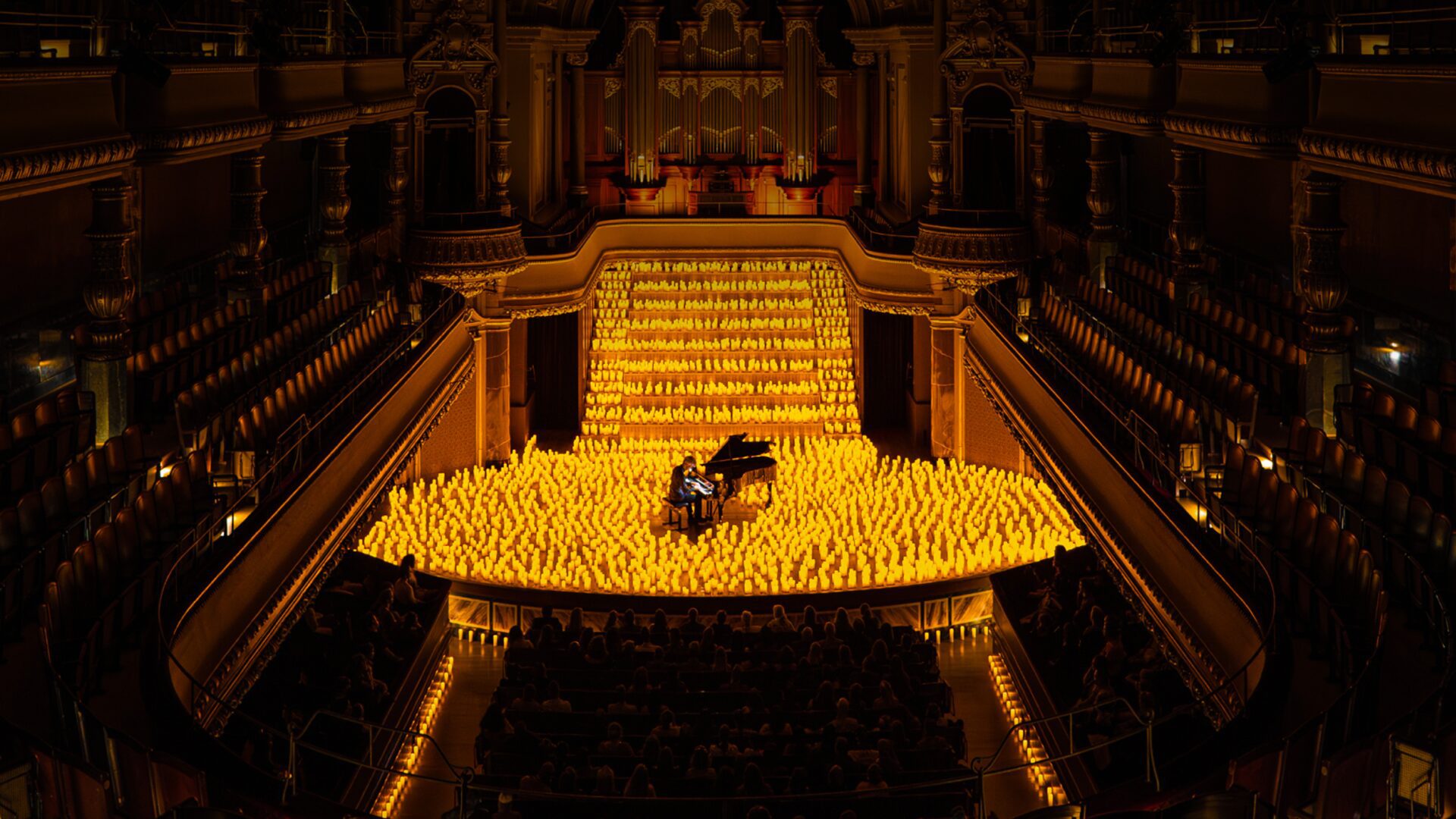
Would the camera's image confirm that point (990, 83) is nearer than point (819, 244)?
Yes

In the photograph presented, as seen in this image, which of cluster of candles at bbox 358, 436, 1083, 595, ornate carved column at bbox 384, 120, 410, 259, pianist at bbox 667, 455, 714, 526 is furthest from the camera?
ornate carved column at bbox 384, 120, 410, 259

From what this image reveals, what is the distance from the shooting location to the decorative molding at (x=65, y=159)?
8.84m

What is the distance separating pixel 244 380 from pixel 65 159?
3141mm

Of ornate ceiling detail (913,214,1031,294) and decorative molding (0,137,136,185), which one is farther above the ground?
decorative molding (0,137,136,185)

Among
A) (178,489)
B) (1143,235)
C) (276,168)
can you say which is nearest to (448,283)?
(276,168)

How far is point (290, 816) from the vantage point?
267 inches

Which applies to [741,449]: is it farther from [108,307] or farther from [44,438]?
[44,438]

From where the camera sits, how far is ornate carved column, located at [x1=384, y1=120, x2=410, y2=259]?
19.5 metres

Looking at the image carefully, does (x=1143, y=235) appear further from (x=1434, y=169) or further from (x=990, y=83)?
(x=1434, y=169)

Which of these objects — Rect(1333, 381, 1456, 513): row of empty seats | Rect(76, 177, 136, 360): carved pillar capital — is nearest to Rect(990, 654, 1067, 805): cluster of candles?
Rect(1333, 381, 1456, 513): row of empty seats

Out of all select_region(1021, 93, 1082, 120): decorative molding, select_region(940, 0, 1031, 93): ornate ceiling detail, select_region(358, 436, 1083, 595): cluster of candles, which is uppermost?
select_region(940, 0, 1031, 93): ornate ceiling detail

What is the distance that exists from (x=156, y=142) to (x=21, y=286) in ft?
13.1

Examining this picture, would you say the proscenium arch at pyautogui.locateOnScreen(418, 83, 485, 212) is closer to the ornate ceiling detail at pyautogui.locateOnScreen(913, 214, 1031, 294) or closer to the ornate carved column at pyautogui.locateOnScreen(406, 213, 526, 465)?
the ornate carved column at pyautogui.locateOnScreen(406, 213, 526, 465)

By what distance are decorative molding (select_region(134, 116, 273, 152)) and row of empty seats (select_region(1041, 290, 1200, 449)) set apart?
22.5ft
